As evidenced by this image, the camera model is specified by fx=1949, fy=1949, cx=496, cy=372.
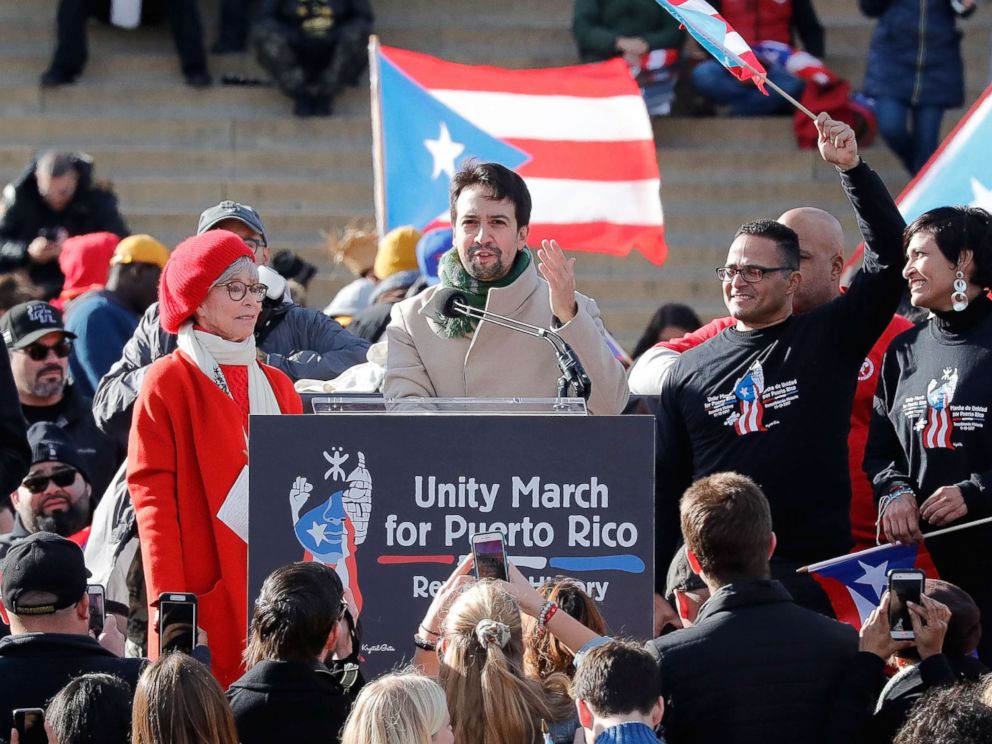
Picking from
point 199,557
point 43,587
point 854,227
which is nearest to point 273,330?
point 199,557

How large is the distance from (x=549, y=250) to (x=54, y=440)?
9.83ft

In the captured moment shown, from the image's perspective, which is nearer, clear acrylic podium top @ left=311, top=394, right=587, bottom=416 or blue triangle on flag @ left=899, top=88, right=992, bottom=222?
clear acrylic podium top @ left=311, top=394, right=587, bottom=416

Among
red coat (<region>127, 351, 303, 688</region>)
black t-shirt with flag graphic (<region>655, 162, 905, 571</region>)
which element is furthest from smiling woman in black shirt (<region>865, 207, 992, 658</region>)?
red coat (<region>127, 351, 303, 688</region>)

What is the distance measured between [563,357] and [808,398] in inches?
44.3

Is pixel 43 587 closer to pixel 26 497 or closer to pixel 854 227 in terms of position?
pixel 26 497

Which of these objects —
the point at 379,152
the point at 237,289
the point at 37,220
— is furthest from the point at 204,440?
the point at 37,220

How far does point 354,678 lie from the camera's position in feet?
Answer: 14.5

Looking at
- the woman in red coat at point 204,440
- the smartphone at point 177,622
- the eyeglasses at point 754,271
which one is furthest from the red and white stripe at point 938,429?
the smartphone at point 177,622

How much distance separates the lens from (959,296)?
18.6 feet

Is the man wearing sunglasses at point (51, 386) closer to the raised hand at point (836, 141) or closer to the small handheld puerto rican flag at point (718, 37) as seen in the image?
the small handheld puerto rican flag at point (718, 37)

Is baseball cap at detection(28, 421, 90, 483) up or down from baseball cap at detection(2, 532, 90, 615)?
up

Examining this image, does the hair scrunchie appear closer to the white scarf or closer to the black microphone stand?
the black microphone stand

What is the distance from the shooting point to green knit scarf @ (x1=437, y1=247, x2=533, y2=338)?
5258mm

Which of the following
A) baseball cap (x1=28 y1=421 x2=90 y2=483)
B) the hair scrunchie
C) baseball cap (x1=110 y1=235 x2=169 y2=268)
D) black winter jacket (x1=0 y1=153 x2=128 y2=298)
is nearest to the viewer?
the hair scrunchie
